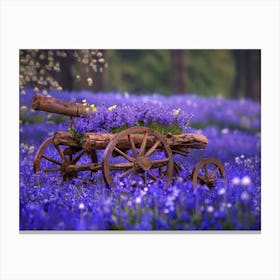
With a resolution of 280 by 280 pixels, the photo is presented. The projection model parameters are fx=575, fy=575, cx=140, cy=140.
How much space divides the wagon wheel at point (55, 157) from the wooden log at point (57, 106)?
1.03 ft

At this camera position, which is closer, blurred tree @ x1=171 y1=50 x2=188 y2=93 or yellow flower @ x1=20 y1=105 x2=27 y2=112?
yellow flower @ x1=20 y1=105 x2=27 y2=112

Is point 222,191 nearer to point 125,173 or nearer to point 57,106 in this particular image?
point 125,173

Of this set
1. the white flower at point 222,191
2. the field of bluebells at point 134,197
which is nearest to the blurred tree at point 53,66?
the field of bluebells at point 134,197

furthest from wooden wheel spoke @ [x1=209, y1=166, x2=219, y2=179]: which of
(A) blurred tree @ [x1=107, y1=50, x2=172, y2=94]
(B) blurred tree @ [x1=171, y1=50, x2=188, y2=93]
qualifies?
(B) blurred tree @ [x1=171, y1=50, x2=188, y2=93]

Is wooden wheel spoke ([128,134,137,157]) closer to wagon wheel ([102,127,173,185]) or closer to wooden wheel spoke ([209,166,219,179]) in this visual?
wagon wheel ([102,127,173,185])

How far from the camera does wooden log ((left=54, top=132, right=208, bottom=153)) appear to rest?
17.1 ft

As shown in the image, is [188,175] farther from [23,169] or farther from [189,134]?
[23,169]

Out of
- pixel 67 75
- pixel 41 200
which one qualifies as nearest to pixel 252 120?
pixel 67 75

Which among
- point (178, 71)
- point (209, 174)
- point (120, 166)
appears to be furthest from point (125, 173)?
point (178, 71)

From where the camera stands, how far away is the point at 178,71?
9727 millimetres

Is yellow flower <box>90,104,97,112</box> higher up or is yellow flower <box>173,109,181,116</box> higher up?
yellow flower <box>90,104,97,112</box>

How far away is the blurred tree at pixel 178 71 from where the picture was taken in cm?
964

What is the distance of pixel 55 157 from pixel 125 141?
0.95 metres
